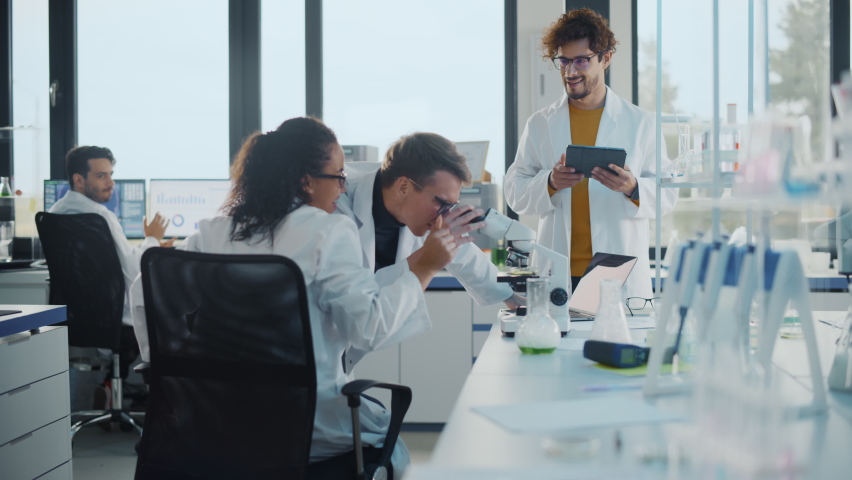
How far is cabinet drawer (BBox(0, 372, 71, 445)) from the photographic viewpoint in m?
1.92

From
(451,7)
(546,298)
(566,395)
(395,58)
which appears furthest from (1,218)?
(566,395)

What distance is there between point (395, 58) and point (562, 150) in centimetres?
170

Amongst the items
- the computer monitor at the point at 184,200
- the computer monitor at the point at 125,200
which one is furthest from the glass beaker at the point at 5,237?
the computer monitor at the point at 184,200

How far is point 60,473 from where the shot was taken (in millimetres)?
2168

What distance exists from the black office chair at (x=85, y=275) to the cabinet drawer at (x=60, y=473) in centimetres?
90

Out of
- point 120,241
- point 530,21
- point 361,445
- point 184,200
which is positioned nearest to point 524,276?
point 361,445

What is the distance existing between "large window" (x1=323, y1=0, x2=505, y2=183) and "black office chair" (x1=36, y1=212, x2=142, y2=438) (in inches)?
60.0

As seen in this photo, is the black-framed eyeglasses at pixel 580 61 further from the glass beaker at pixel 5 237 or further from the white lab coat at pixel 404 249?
the glass beaker at pixel 5 237

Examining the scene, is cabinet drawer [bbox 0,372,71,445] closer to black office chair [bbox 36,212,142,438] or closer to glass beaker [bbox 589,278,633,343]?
black office chair [bbox 36,212,142,438]

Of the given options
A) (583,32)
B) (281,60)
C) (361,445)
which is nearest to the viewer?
(361,445)

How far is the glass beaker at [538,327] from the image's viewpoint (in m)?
1.52

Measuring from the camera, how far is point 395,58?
4113 millimetres

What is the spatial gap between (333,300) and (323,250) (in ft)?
0.32

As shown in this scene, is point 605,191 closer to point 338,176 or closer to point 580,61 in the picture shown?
point 580,61
